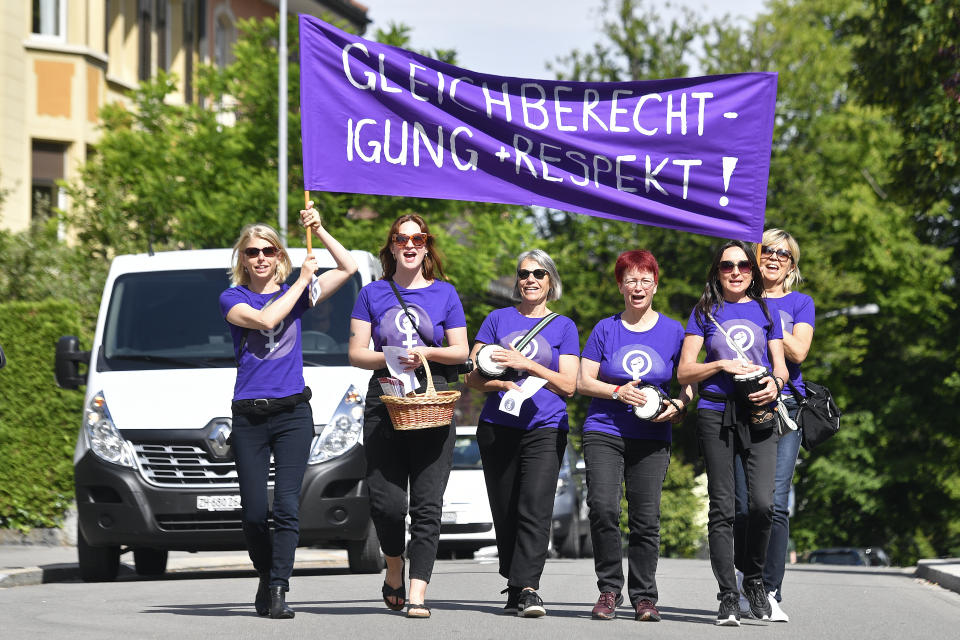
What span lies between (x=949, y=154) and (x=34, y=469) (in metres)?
9.76

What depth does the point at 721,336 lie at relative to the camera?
8.91m

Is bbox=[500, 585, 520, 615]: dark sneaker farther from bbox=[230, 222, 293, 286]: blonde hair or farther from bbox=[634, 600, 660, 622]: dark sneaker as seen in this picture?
bbox=[230, 222, 293, 286]: blonde hair

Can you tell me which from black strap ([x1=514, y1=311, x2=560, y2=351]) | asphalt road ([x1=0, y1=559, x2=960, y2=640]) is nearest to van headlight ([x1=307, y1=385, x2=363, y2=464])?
asphalt road ([x1=0, y1=559, x2=960, y2=640])

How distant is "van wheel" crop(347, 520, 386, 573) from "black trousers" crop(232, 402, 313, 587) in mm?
4035

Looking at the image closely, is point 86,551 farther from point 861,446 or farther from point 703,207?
point 861,446

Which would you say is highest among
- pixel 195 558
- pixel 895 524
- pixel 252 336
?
pixel 252 336

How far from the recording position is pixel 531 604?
352 inches

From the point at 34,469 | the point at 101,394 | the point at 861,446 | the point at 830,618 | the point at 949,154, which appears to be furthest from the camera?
the point at 861,446

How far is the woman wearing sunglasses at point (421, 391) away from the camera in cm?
868

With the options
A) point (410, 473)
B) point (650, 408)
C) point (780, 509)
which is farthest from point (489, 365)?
point (780, 509)

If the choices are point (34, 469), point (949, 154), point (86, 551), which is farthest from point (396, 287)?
point (949, 154)

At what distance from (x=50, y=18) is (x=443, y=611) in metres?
22.2

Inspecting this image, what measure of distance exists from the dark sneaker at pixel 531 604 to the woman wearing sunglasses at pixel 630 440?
0.31 m

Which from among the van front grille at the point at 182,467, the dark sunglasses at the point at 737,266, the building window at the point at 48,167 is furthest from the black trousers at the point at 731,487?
the building window at the point at 48,167
